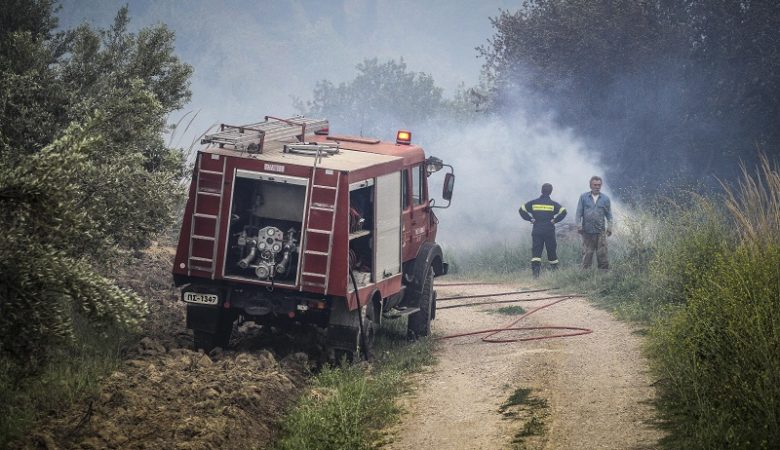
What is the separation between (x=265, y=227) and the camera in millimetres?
11000

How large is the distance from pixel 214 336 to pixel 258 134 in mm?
2393

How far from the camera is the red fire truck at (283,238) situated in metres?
10.6

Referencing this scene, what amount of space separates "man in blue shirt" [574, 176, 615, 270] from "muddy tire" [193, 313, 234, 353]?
9649mm

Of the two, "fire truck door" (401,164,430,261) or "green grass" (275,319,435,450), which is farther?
"fire truck door" (401,164,430,261)

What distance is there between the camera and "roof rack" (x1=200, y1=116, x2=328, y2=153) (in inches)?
434

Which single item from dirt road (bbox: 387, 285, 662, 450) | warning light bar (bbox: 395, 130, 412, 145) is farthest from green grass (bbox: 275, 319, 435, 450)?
warning light bar (bbox: 395, 130, 412, 145)

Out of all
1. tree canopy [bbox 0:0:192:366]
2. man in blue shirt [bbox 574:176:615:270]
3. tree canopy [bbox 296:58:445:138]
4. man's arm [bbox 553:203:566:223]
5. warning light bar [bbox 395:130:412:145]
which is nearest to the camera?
tree canopy [bbox 0:0:192:366]

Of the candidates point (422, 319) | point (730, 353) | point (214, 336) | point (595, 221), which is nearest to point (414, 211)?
point (422, 319)

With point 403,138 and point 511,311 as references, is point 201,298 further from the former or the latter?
point 511,311

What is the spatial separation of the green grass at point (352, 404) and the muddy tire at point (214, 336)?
4.25 ft

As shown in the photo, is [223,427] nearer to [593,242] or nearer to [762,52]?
[593,242]

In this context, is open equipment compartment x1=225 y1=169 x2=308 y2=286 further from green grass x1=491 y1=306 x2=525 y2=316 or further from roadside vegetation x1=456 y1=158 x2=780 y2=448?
green grass x1=491 y1=306 x2=525 y2=316

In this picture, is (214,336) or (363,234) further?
(363,234)

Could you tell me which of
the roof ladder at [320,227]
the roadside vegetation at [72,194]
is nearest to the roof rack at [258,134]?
the roadside vegetation at [72,194]
